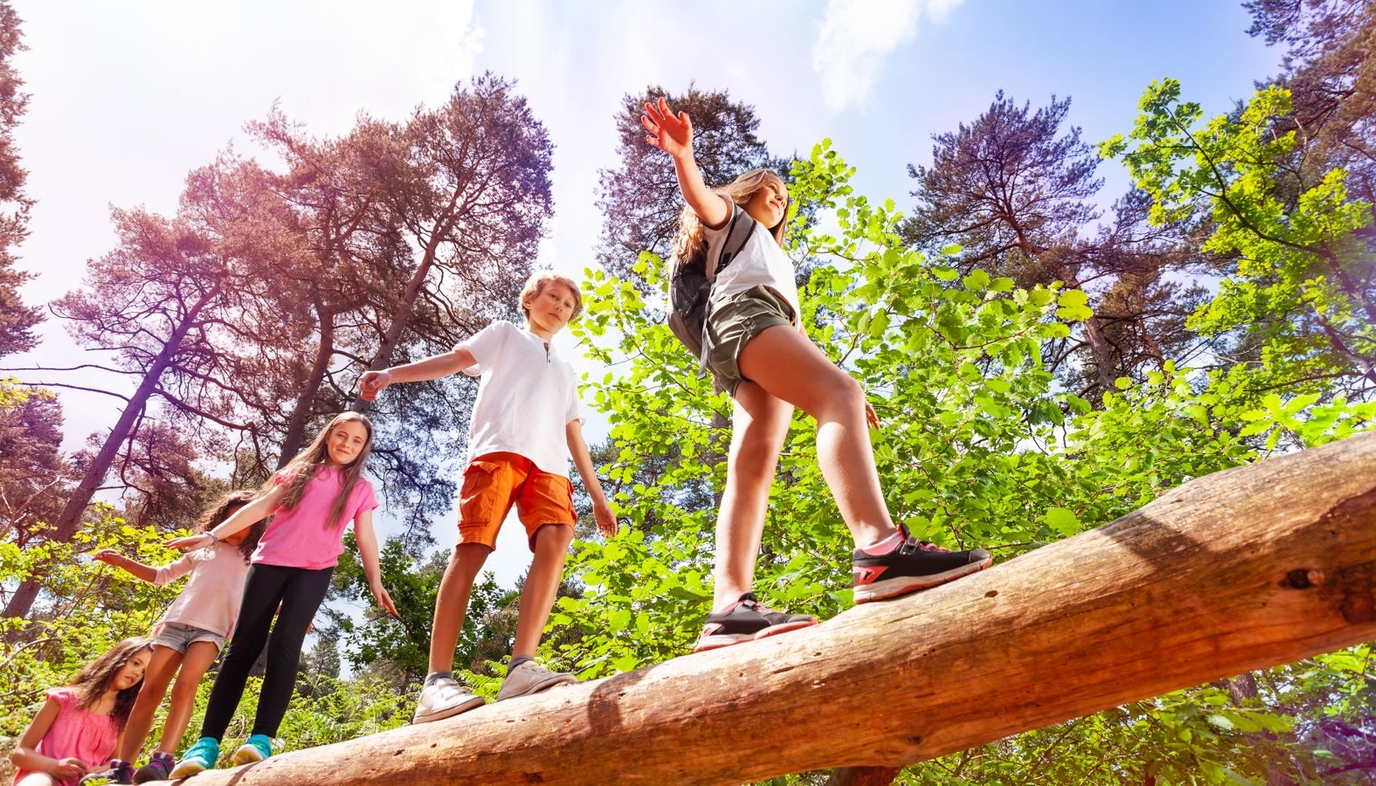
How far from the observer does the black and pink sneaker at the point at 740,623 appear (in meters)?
1.97

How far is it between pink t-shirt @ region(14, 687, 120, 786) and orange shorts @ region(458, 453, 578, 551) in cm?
379

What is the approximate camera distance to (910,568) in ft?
5.76

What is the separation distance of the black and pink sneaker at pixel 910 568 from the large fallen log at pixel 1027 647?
68 mm

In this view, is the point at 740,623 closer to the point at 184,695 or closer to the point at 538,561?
the point at 538,561

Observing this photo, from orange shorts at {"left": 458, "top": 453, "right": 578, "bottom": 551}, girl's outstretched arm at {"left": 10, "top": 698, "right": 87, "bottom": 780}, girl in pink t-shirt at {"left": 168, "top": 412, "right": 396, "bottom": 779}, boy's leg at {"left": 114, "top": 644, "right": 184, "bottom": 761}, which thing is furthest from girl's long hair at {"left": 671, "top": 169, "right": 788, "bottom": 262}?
girl's outstretched arm at {"left": 10, "top": 698, "right": 87, "bottom": 780}

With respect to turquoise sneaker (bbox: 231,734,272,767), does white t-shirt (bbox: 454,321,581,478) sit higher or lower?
higher

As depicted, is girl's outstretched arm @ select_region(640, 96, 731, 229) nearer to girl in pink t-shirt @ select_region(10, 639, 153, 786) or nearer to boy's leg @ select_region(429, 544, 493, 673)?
boy's leg @ select_region(429, 544, 493, 673)

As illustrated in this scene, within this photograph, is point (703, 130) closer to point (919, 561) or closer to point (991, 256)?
point (991, 256)

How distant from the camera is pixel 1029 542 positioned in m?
3.31

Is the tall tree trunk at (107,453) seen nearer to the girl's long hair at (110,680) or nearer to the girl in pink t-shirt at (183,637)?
the girl's long hair at (110,680)

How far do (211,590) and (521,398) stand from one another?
232 cm

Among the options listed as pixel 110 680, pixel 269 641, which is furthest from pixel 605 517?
pixel 110 680

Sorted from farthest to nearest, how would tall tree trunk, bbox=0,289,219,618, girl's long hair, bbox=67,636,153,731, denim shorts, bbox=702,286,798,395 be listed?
tall tree trunk, bbox=0,289,219,618 → girl's long hair, bbox=67,636,153,731 → denim shorts, bbox=702,286,798,395

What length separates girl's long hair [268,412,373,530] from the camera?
362 centimetres
